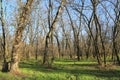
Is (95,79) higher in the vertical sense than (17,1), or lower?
lower

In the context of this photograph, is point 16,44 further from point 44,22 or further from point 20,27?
point 44,22

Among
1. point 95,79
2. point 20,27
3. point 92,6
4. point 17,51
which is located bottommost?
point 95,79

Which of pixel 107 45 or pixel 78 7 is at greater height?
pixel 78 7

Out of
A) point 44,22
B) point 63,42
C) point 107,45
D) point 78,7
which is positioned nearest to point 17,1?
point 78,7

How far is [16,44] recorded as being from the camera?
2161 cm

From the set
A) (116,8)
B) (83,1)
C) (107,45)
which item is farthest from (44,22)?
(116,8)

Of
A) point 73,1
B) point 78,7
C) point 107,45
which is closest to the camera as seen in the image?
point 73,1

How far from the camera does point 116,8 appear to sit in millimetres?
45531

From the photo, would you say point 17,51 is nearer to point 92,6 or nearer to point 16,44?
point 16,44

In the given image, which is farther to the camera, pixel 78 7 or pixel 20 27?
pixel 78 7

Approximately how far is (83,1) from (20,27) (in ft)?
98.8

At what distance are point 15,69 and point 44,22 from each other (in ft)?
159

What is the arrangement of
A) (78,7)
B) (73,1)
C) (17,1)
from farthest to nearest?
(17,1) → (78,7) → (73,1)

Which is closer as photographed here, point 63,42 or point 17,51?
point 17,51
